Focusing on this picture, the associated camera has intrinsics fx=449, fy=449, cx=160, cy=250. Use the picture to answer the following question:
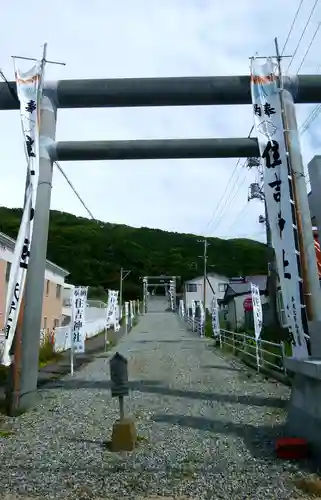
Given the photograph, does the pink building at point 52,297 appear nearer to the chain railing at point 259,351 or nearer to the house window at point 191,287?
the chain railing at point 259,351

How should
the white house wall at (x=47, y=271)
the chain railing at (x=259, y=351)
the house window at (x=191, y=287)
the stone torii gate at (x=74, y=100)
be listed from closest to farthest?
1. the stone torii gate at (x=74, y=100)
2. the chain railing at (x=259, y=351)
3. the white house wall at (x=47, y=271)
4. the house window at (x=191, y=287)

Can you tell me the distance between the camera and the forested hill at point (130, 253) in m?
59.8

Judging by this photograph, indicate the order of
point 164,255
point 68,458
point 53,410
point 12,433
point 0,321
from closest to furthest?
point 68,458 < point 12,433 < point 53,410 < point 0,321 < point 164,255

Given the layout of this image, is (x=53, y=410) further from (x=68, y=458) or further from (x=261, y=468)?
(x=261, y=468)

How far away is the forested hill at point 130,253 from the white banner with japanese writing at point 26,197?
32814 mm

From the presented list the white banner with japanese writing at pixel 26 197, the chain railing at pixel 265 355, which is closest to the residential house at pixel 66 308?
the chain railing at pixel 265 355

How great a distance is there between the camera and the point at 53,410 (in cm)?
798

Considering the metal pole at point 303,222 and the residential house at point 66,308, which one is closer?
the metal pole at point 303,222

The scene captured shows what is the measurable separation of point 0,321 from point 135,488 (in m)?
15.4

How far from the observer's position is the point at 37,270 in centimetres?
833

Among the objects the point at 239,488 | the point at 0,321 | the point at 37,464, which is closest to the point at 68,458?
the point at 37,464

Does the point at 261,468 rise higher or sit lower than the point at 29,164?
lower

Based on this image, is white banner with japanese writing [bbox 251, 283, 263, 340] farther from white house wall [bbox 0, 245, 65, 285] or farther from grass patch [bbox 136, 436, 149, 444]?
white house wall [bbox 0, 245, 65, 285]

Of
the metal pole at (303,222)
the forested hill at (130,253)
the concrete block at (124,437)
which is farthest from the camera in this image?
the forested hill at (130,253)
